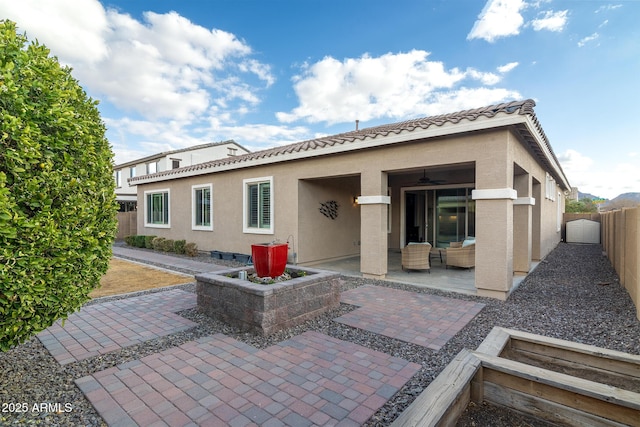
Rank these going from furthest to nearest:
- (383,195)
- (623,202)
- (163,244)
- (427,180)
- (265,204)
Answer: (623,202) → (163,244) → (265,204) → (427,180) → (383,195)

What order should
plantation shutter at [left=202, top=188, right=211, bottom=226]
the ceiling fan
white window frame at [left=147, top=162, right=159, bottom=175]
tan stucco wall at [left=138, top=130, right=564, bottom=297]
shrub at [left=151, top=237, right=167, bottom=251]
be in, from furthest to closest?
white window frame at [left=147, top=162, right=159, bottom=175] → shrub at [left=151, top=237, right=167, bottom=251] → plantation shutter at [left=202, top=188, right=211, bottom=226] → the ceiling fan → tan stucco wall at [left=138, top=130, right=564, bottom=297]

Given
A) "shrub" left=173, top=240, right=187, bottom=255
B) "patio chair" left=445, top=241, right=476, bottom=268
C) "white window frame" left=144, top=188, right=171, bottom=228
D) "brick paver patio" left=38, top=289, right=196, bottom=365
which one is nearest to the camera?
"brick paver patio" left=38, top=289, right=196, bottom=365

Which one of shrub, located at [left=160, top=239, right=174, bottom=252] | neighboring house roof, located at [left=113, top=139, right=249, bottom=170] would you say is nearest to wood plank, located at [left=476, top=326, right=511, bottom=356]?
shrub, located at [left=160, top=239, right=174, bottom=252]

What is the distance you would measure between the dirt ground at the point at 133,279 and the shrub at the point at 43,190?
3.93 meters

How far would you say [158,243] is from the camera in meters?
13.6

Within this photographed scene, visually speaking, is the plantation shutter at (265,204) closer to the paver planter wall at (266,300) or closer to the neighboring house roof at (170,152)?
the paver planter wall at (266,300)

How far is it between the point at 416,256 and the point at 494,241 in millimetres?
2361

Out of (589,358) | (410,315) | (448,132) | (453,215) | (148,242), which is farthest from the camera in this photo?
(148,242)

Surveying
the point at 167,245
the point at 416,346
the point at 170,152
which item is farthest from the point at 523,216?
the point at 170,152

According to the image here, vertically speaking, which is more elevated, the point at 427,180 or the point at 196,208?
the point at 427,180

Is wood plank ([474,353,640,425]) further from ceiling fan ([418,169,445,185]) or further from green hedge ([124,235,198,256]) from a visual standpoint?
green hedge ([124,235,198,256])

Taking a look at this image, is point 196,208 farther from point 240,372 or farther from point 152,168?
point 152,168

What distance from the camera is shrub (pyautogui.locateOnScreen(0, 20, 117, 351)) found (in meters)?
2.25

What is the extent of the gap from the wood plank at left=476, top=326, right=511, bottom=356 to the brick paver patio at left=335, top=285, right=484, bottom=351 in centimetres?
78
